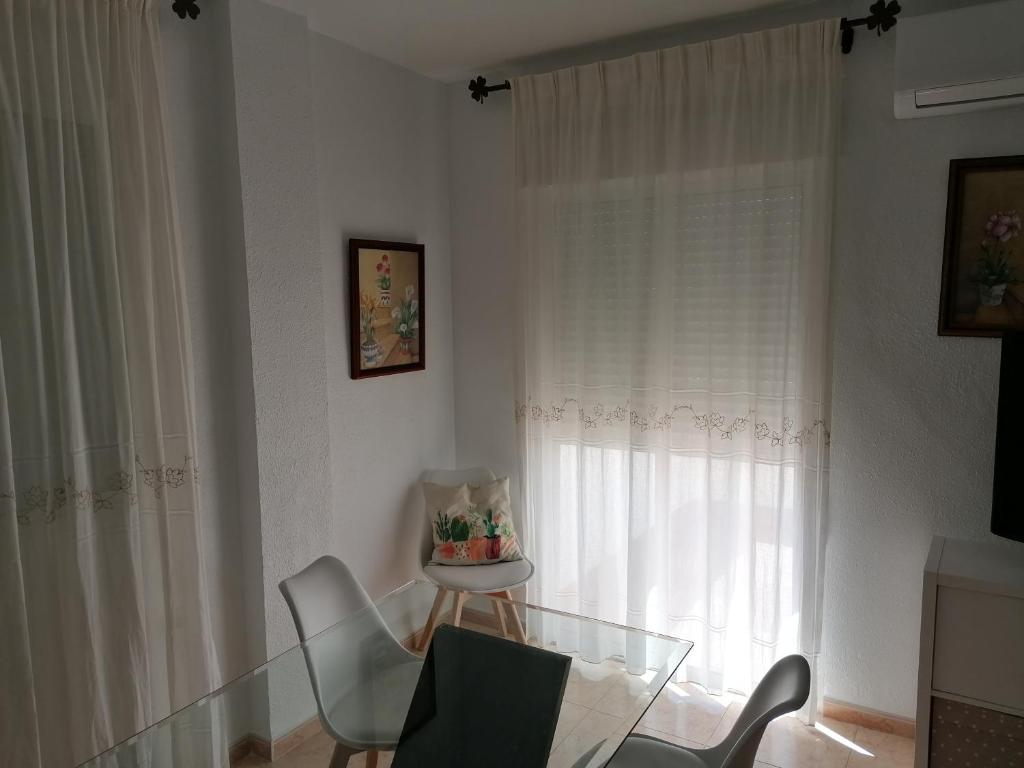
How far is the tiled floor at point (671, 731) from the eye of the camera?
65.4 inches

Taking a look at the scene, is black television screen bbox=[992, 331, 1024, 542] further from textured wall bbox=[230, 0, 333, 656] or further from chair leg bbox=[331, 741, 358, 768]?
textured wall bbox=[230, 0, 333, 656]

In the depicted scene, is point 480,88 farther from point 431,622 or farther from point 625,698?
point 625,698

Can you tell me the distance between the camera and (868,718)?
9.20 feet

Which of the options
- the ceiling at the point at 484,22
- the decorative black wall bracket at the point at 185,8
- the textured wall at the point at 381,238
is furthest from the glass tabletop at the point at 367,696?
the ceiling at the point at 484,22

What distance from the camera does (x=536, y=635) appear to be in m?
2.21

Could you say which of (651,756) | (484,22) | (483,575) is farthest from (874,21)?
(483,575)

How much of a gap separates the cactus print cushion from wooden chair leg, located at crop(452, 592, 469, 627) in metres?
0.62

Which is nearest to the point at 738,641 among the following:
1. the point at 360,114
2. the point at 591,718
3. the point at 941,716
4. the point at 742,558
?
the point at 742,558

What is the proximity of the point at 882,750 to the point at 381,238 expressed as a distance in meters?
2.82

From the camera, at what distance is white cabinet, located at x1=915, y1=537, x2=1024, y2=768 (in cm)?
216

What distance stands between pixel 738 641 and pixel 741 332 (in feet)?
4.11

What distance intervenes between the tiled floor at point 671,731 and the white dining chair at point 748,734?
3.5 inches

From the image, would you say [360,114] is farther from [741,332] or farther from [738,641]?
[738,641]

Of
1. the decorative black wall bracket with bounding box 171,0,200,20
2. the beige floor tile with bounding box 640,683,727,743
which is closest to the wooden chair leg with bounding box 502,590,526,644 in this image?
the beige floor tile with bounding box 640,683,727,743
